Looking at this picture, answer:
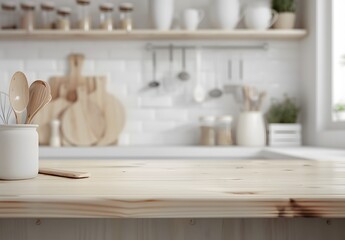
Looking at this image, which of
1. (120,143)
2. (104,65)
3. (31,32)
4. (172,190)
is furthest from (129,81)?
(172,190)

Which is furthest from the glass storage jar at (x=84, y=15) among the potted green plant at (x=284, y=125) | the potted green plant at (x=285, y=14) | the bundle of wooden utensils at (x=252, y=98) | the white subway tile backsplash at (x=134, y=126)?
the potted green plant at (x=284, y=125)

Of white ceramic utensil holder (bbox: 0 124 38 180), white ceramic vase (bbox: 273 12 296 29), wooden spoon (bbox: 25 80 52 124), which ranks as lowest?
white ceramic utensil holder (bbox: 0 124 38 180)

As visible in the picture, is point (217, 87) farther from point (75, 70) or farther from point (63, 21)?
point (63, 21)

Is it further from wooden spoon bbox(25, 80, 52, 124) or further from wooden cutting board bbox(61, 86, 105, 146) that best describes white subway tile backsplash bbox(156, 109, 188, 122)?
wooden spoon bbox(25, 80, 52, 124)

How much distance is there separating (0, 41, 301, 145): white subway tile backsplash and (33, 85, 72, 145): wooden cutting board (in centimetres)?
23

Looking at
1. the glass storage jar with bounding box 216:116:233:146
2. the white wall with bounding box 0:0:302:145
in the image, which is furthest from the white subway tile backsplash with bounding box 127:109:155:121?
the glass storage jar with bounding box 216:116:233:146

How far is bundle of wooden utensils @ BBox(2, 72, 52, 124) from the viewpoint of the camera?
91cm

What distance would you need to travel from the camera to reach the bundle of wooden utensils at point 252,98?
3090 mm

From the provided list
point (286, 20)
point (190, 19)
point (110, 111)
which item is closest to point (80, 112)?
point (110, 111)

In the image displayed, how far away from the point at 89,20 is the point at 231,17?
3.11ft

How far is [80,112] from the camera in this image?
3.07 meters

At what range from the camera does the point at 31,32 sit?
2.98 m

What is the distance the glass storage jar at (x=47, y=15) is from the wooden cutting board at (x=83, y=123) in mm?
516

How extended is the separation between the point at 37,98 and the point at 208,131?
221 centimetres
